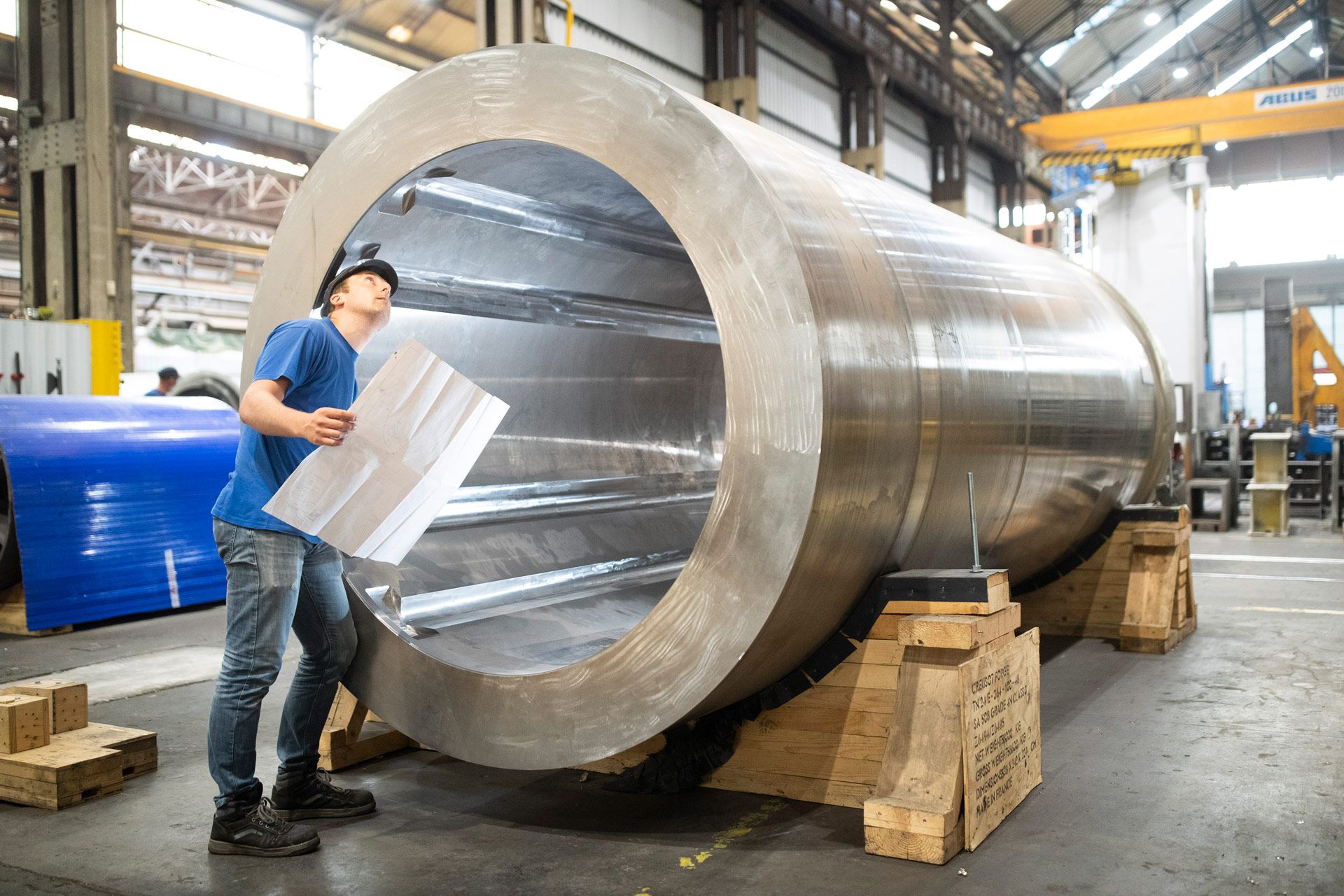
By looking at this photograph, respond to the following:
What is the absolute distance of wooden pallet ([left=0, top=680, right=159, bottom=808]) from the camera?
10.1ft

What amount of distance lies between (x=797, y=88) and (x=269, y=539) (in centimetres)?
1280

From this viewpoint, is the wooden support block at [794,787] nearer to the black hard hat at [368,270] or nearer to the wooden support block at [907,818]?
the wooden support block at [907,818]

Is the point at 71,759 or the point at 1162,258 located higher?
the point at 1162,258

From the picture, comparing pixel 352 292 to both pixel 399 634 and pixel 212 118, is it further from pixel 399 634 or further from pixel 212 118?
pixel 212 118

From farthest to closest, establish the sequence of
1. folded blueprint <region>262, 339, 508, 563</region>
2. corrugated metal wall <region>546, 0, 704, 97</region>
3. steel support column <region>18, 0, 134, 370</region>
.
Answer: corrugated metal wall <region>546, 0, 704, 97</region> < steel support column <region>18, 0, 134, 370</region> < folded blueprint <region>262, 339, 508, 563</region>

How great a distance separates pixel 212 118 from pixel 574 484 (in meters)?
10.8

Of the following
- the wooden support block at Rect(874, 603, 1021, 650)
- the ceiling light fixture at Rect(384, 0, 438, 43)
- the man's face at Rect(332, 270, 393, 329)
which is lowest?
the wooden support block at Rect(874, 603, 1021, 650)

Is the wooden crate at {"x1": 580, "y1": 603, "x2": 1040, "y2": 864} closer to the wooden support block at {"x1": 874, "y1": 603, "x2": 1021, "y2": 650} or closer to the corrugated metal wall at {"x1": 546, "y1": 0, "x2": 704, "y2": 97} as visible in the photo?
the wooden support block at {"x1": 874, "y1": 603, "x2": 1021, "y2": 650}

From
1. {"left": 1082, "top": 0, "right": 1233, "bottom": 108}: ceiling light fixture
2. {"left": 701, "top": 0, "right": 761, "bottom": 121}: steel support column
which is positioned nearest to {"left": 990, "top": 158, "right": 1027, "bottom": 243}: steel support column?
{"left": 1082, "top": 0, "right": 1233, "bottom": 108}: ceiling light fixture

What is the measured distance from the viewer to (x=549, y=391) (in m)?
4.49

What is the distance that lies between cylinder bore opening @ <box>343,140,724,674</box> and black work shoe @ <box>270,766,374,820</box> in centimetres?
46

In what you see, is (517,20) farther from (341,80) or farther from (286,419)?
(341,80)

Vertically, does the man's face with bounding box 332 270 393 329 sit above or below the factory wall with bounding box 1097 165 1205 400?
below

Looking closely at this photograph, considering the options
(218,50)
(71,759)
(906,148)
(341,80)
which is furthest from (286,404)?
(906,148)
